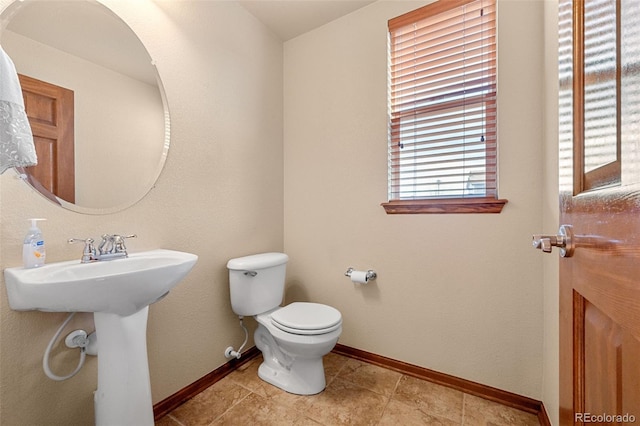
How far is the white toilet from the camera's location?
1.42 m

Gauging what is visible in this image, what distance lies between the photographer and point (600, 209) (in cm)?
44

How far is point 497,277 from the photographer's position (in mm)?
1460

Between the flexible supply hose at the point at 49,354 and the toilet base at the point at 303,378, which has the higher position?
the flexible supply hose at the point at 49,354

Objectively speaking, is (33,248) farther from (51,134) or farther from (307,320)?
(307,320)

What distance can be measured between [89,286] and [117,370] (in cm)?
40

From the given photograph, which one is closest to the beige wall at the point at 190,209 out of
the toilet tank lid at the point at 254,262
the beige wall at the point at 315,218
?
the beige wall at the point at 315,218

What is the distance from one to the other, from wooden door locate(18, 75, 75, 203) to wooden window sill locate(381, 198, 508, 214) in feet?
5.14

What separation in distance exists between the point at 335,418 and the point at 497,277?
110 cm

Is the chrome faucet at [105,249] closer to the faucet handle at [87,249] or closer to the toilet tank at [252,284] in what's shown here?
the faucet handle at [87,249]

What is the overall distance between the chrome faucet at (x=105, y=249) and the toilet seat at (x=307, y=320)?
0.82m

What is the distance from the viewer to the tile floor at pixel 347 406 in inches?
52.5

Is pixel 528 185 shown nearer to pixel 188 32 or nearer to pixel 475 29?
pixel 475 29

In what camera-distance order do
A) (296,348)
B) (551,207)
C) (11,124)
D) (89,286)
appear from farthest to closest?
(296,348), (551,207), (89,286), (11,124)

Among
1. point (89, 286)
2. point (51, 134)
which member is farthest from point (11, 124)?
point (89, 286)
